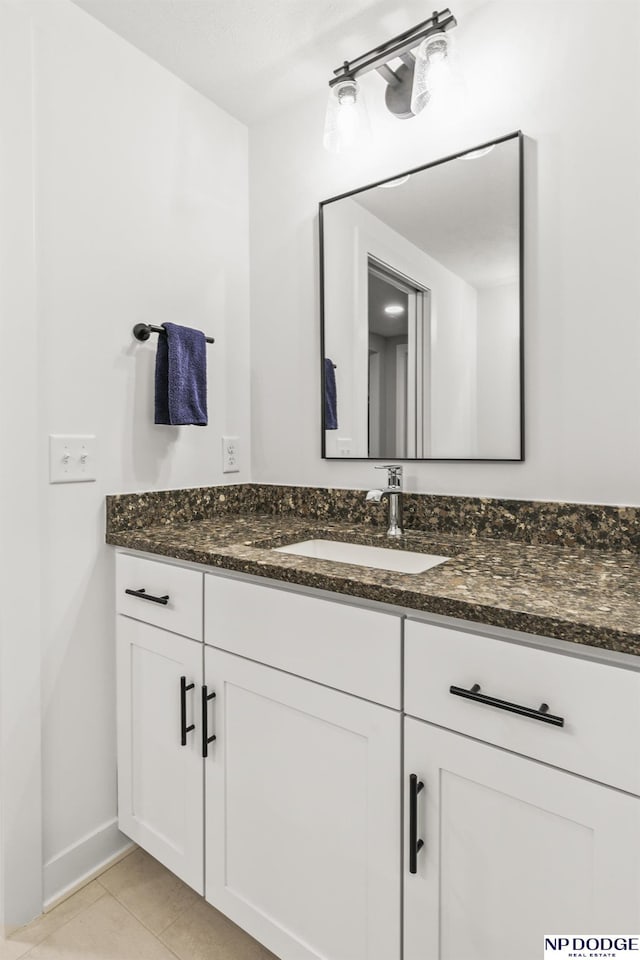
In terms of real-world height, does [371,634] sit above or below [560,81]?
below

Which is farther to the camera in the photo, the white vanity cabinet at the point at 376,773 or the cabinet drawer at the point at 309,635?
the cabinet drawer at the point at 309,635

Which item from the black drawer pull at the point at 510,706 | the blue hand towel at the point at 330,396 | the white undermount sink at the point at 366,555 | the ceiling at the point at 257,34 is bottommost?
the black drawer pull at the point at 510,706

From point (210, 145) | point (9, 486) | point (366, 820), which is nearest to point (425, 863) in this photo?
point (366, 820)

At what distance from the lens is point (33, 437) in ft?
4.33

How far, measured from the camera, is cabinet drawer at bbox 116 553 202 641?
127cm

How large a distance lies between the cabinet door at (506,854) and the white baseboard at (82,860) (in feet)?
3.13

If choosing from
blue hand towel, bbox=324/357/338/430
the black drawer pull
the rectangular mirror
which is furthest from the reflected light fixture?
the black drawer pull

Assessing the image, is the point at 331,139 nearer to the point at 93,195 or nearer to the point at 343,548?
the point at 93,195

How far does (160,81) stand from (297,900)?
219 cm

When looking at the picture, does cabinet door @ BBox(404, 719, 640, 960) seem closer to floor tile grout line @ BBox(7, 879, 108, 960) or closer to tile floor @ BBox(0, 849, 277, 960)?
tile floor @ BBox(0, 849, 277, 960)

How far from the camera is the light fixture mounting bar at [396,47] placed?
51.5 inches

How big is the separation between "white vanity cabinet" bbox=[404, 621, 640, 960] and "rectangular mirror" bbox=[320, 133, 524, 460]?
73 cm

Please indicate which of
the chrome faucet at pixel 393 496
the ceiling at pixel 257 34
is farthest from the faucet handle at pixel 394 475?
the ceiling at pixel 257 34

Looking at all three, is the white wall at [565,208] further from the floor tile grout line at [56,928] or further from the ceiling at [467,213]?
the floor tile grout line at [56,928]
